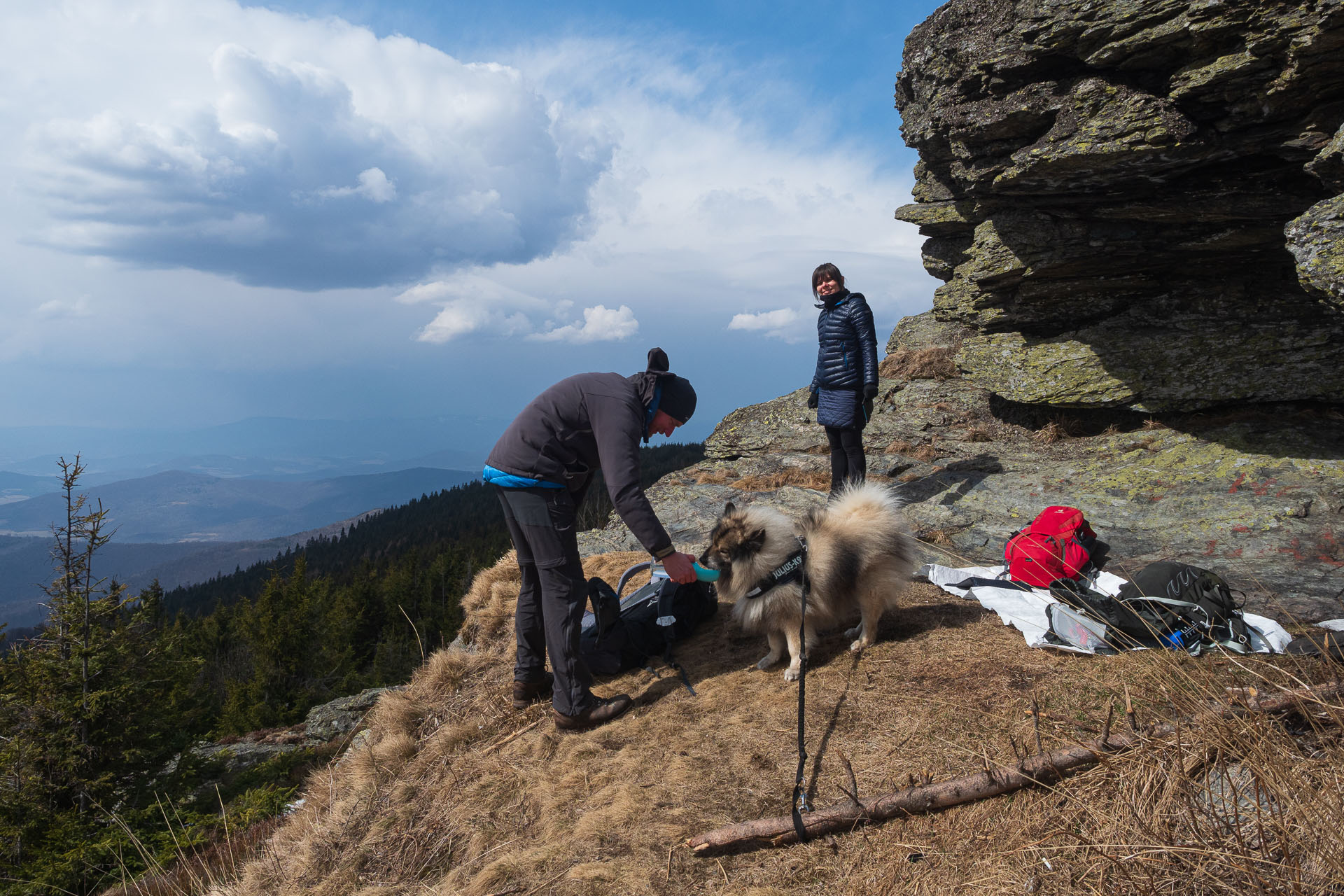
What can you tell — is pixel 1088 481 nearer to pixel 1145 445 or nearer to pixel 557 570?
pixel 1145 445

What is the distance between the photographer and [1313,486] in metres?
7.70

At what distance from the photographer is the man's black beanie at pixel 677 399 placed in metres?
4.65

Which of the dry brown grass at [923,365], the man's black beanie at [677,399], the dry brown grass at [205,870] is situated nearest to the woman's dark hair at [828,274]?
the man's black beanie at [677,399]

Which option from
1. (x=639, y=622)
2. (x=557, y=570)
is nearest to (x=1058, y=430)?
(x=639, y=622)

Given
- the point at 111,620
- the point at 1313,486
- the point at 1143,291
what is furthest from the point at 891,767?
the point at 111,620

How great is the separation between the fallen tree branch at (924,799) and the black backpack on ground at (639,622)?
2502 mm

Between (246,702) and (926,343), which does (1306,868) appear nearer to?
(926,343)

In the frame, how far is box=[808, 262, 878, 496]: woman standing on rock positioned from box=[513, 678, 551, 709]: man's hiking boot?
4.41m

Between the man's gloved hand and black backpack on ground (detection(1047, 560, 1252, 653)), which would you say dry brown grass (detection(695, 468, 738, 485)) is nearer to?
black backpack on ground (detection(1047, 560, 1252, 653))

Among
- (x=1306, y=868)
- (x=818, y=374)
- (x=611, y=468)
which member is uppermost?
(x=818, y=374)

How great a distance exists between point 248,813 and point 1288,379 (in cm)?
1705

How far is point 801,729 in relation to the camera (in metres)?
3.68

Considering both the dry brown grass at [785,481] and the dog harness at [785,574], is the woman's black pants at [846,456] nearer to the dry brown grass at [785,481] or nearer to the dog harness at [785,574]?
the dog harness at [785,574]

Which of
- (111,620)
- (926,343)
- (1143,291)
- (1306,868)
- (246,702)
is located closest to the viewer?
(1306,868)
